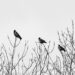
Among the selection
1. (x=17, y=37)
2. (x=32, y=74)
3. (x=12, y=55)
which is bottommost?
(x=32, y=74)

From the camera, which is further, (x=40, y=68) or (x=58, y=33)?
(x=58, y=33)

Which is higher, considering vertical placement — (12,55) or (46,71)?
(12,55)

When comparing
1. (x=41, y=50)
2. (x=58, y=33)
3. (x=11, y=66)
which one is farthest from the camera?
(x=58, y=33)

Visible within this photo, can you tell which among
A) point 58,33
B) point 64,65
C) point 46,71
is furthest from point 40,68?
point 58,33

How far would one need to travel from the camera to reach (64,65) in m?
9.11

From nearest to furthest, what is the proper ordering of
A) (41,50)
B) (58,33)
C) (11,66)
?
(11,66) → (41,50) → (58,33)

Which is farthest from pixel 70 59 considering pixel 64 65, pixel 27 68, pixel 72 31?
pixel 27 68

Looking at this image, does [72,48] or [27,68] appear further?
[72,48]

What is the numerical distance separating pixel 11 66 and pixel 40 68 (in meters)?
0.96

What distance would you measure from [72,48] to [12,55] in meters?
2.14

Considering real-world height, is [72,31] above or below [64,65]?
above

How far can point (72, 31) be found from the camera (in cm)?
918

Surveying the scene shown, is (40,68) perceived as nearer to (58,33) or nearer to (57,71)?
(57,71)

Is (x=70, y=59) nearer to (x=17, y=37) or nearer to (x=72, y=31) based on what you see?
(x=72, y=31)
